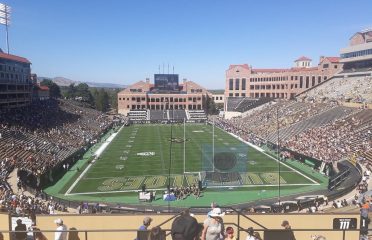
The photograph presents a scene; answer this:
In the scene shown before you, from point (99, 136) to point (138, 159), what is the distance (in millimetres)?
18028

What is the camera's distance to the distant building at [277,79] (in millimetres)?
86000

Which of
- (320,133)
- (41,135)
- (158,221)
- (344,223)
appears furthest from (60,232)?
(320,133)

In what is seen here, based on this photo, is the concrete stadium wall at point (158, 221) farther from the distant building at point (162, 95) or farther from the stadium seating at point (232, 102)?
the distant building at point (162, 95)

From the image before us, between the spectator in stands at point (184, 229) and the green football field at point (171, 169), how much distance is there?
20.0m

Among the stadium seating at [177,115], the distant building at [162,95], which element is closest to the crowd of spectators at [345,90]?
the stadium seating at [177,115]

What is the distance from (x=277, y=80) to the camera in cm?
9369

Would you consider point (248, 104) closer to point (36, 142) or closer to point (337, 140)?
point (337, 140)

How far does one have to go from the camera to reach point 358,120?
139 feet

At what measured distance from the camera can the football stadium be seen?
947 centimetres

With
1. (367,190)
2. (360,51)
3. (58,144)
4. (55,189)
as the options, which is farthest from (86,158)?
(360,51)

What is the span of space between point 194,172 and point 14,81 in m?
34.0

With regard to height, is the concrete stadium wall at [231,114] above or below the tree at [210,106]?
below

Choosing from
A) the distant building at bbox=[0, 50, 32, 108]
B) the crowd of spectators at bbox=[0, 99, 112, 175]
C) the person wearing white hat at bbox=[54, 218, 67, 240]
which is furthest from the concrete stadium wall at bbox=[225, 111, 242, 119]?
the person wearing white hat at bbox=[54, 218, 67, 240]

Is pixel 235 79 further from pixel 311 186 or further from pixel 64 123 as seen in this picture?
pixel 311 186
